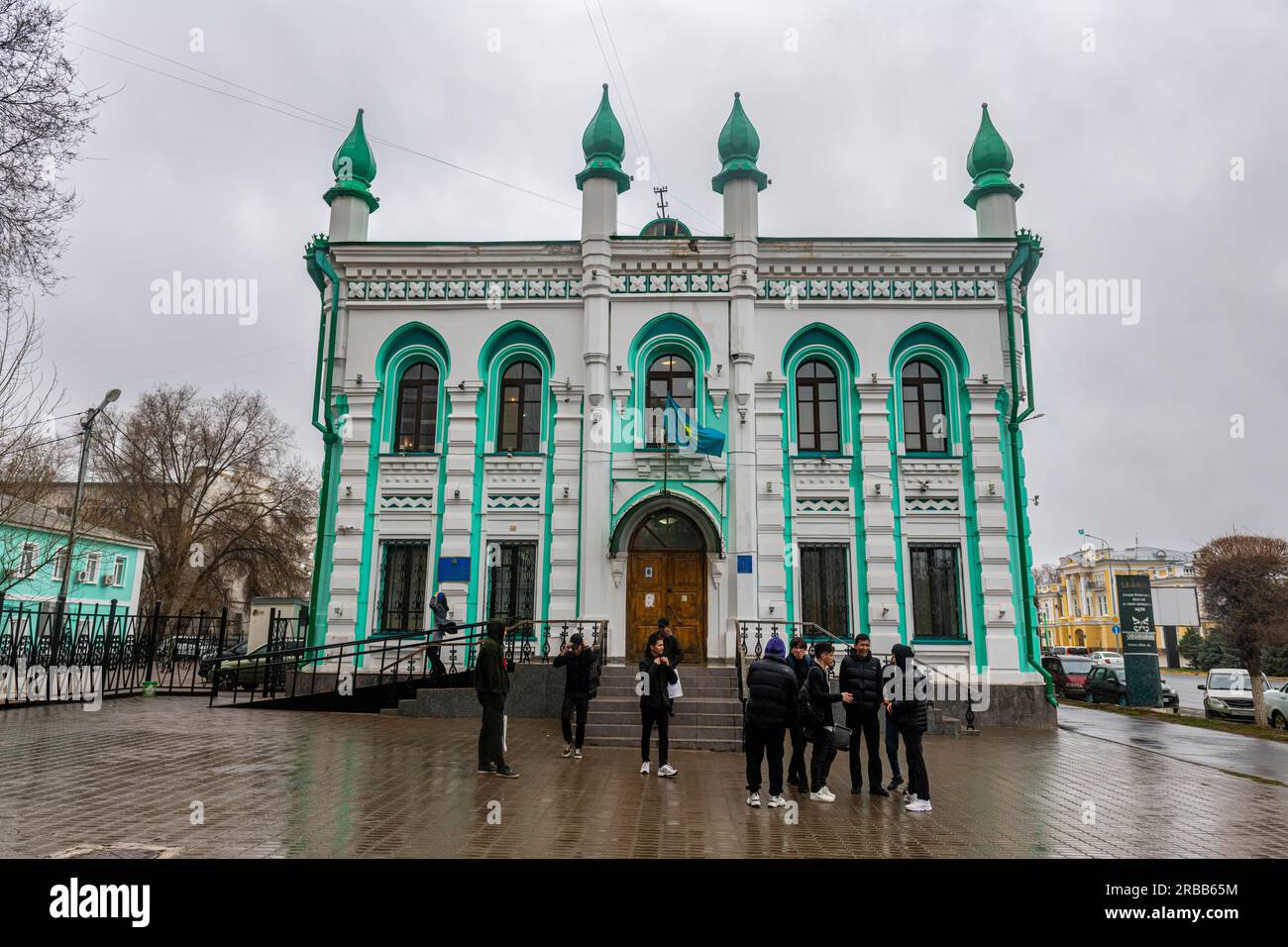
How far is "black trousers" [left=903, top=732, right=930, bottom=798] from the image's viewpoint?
27.7 ft

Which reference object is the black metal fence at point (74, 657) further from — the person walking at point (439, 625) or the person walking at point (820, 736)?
the person walking at point (820, 736)

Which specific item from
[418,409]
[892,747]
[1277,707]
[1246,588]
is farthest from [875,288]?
[1246,588]

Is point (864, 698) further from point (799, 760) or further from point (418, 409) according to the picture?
point (418, 409)

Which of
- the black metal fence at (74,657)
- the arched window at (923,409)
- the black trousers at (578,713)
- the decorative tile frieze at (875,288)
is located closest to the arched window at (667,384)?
the decorative tile frieze at (875,288)

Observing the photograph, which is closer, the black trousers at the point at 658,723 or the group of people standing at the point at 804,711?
the group of people standing at the point at 804,711

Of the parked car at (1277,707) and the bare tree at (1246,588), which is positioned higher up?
the bare tree at (1246,588)

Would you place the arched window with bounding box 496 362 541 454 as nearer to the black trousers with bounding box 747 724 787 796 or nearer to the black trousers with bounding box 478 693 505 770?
the black trousers with bounding box 478 693 505 770

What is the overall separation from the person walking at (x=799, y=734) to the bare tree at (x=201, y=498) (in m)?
33.9

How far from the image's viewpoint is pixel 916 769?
28.0 ft

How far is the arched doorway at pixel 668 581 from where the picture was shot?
1688 cm

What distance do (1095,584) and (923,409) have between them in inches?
3642

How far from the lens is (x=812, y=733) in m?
9.34
